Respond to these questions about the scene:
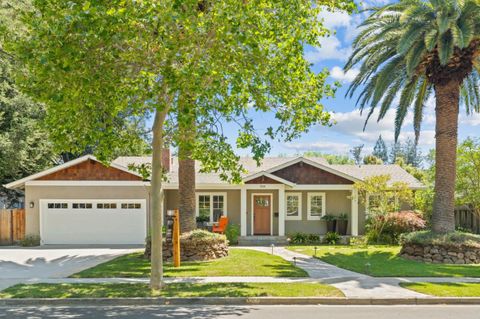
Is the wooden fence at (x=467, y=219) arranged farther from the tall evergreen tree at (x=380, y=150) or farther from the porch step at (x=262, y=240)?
the tall evergreen tree at (x=380, y=150)

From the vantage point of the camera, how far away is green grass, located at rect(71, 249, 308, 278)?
491 inches

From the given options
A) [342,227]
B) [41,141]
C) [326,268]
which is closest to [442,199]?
[326,268]

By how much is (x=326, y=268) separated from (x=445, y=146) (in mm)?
6561

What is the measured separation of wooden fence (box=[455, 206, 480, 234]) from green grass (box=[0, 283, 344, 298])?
15774 mm

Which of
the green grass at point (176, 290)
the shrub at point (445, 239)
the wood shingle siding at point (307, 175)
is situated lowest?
the green grass at point (176, 290)

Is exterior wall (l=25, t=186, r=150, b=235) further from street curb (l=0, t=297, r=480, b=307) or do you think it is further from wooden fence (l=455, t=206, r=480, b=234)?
wooden fence (l=455, t=206, r=480, b=234)

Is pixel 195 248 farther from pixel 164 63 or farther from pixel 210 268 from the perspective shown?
pixel 164 63

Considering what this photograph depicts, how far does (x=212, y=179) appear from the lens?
915 inches

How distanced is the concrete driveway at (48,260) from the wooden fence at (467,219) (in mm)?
17196

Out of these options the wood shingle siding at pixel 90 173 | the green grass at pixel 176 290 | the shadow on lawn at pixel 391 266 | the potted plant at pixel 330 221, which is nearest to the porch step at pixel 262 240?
the potted plant at pixel 330 221

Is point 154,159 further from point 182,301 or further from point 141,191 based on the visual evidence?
point 141,191

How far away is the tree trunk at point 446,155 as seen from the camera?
51.8ft

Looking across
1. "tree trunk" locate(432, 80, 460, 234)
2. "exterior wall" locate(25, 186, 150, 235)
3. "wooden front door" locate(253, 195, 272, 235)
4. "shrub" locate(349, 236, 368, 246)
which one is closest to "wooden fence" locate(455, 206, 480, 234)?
"shrub" locate(349, 236, 368, 246)

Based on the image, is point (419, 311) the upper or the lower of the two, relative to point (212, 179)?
lower
